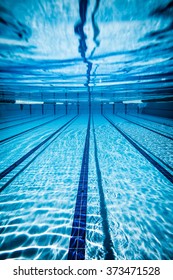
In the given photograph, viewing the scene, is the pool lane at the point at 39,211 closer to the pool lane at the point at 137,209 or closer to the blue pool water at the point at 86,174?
the blue pool water at the point at 86,174

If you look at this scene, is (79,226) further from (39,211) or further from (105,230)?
(39,211)

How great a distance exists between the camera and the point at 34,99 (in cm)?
1177

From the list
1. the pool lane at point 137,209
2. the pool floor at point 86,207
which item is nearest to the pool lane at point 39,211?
the pool floor at point 86,207

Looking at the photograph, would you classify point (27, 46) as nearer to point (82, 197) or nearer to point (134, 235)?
point (82, 197)

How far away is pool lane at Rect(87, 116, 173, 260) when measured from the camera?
1.52m

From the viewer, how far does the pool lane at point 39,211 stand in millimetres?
1552

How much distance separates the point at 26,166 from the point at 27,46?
7.83ft

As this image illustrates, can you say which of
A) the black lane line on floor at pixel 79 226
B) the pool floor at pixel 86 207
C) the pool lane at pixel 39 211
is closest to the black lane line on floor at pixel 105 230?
the pool floor at pixel 86 207

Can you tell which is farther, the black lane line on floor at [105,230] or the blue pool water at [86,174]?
the blue pool water at [86,174]

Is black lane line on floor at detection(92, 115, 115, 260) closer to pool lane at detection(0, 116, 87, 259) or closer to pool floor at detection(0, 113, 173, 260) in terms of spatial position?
pool floor at detection(0, 113, 173, 260)

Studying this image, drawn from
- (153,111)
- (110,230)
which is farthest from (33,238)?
(153,111)

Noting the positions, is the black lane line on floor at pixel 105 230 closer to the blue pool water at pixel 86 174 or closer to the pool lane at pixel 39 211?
the blue pool water at pixel 86 174

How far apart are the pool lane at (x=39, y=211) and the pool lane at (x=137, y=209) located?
365mm

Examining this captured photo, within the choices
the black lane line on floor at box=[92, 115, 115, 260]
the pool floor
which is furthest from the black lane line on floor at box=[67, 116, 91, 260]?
the black lane line on floor at box=[92, 115, 115, 260]
